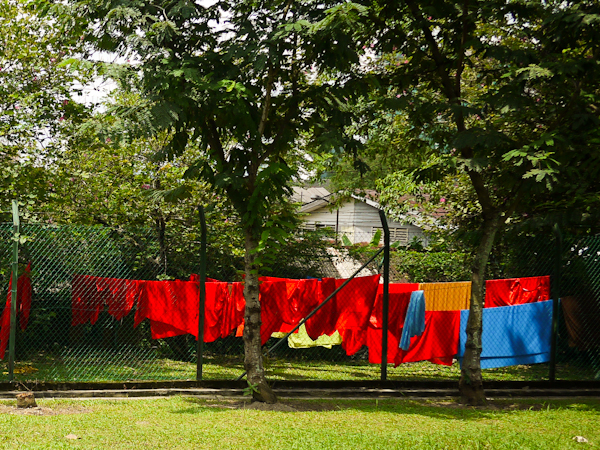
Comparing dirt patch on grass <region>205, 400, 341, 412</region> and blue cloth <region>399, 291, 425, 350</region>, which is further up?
blue cloth <region>399, 291, 425, 350</region>

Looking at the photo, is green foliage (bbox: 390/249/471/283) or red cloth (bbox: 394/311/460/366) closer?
red cloth (bbox: 394/311/460/366)

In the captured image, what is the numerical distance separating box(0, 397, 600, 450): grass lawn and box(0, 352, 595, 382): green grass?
96cm

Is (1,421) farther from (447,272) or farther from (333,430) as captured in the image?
(447,272)

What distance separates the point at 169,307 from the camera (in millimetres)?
8617

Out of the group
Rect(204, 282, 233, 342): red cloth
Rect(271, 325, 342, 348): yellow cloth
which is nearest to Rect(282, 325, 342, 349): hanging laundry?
Rect(271, 325, 342, 348): yellow cloth

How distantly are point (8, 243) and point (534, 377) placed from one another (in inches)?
315

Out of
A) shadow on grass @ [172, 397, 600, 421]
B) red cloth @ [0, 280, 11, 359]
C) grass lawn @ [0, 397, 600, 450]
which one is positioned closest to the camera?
grass lawn @ [0, 397, 600, 450]

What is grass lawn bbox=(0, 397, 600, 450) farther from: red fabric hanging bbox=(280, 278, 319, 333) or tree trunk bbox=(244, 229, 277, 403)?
red fabric hanging bbox=(280, 278, 319, 333)

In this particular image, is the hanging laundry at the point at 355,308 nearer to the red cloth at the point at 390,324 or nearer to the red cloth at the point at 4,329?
the red cloth at the point at 390,324

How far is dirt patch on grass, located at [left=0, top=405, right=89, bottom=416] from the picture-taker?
21.5ft

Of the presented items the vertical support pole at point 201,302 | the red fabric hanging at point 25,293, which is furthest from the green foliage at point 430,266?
the red fabric hanging at point 25,293

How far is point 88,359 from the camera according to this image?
27.0ft

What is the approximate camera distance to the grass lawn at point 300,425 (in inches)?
215

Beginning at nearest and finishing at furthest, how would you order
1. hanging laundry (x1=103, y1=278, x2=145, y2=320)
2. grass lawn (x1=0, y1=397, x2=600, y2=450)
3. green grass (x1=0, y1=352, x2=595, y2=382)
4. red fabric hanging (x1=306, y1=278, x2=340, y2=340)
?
grass lawn (x1=0, y1=397, x2=600, y2=450) < green grass (x1=0, y1=352, x2=595, y2=382) < hanging laundry (x1=103, y1=278, x2=145, y2=320) < red fabric hanging (x1=306, y1=278, x2=340, y2=340)
